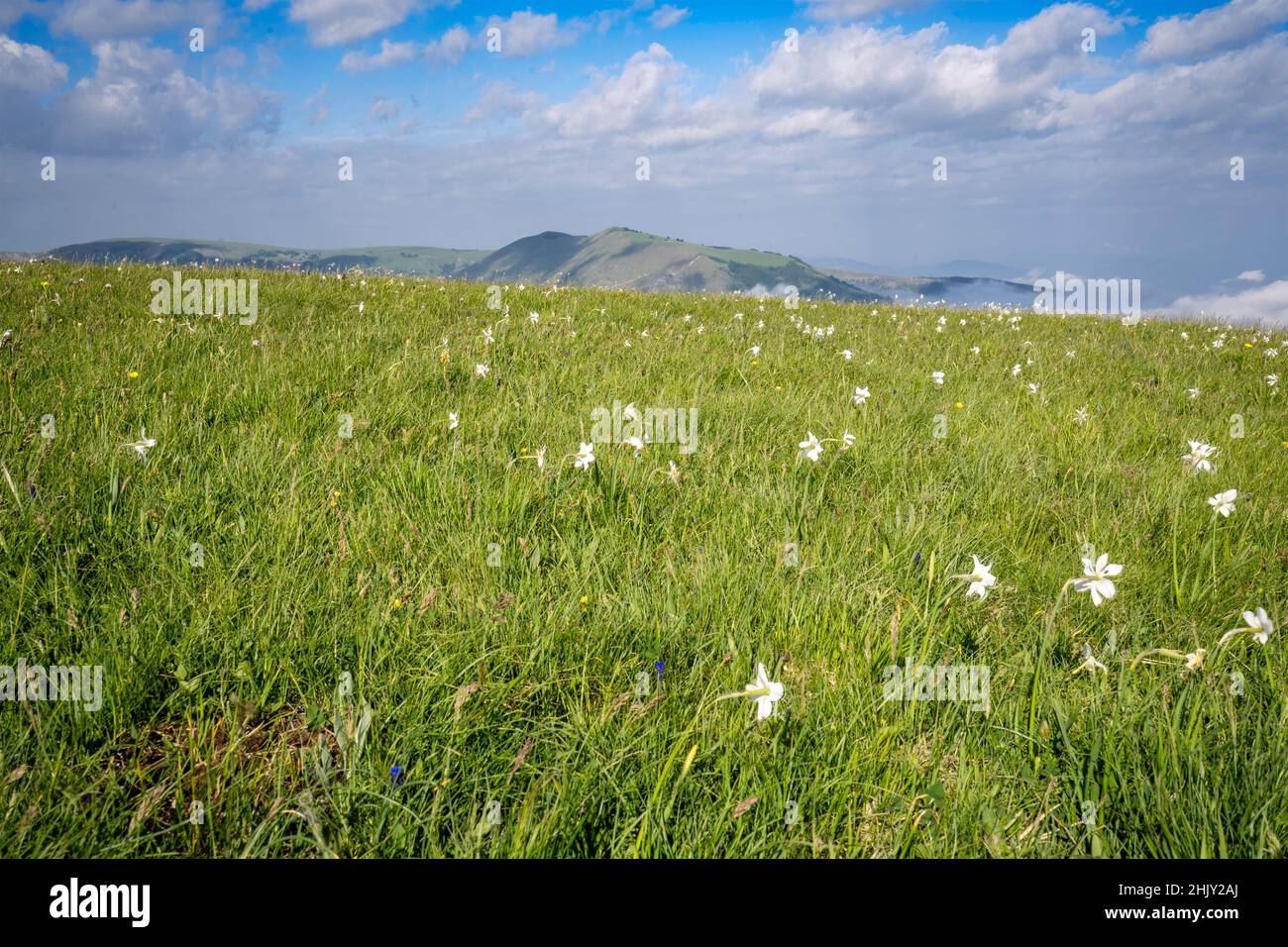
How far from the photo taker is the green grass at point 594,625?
1.82m

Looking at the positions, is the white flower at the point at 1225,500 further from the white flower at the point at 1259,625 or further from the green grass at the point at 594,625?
the white flower at the point at 1259,625

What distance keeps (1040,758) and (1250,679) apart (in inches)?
43.9

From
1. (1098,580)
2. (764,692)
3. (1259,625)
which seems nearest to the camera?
(764,692)

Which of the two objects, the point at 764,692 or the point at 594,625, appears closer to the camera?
the point at 764,692

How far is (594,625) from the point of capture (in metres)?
2.55

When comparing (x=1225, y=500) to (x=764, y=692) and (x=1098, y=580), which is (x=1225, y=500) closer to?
(x=1098, y=580)

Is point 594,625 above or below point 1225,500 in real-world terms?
below

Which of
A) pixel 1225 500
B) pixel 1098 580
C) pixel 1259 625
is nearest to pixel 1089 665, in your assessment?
pixel 1098 580

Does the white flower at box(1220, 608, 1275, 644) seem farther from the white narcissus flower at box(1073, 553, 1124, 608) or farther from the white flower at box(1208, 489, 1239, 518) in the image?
the white flower at box(1208, 489, 1239, 518)

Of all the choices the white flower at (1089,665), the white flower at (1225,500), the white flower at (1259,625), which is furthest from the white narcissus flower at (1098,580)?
the white flower at (1225,500)

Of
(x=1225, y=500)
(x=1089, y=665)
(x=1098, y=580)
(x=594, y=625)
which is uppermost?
(x=1225, y=500)

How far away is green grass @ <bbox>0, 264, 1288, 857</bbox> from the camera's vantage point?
182 centimetres
